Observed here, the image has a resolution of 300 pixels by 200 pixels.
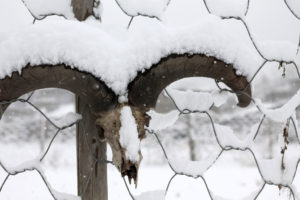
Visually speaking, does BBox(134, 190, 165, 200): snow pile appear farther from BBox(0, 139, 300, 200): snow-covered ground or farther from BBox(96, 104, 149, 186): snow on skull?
BBox(0, 139, 300, 200): snow-covered ground

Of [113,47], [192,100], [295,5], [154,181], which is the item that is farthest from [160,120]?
[154,181]

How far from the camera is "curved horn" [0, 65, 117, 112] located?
1.61 ft

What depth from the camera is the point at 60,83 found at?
52 centimetres

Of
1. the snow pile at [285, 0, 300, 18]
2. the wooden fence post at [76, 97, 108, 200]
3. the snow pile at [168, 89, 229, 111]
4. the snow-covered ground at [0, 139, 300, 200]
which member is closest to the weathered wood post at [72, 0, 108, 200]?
the wooden fence post at [76, 97, 108, 200]

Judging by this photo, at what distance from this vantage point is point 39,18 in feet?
1.92

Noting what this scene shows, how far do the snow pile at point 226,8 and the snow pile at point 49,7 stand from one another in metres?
0.25

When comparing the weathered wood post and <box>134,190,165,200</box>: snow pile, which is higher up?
the weathered wood post

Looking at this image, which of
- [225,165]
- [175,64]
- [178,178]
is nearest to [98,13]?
[175,64]

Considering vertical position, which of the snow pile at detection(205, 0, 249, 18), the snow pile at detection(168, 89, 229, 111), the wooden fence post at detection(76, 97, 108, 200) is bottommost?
the wooden fence post at detection(76, 97, 108, 200)

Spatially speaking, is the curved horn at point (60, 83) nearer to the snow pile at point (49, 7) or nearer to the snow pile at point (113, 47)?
the snow pile at point (113, 47)

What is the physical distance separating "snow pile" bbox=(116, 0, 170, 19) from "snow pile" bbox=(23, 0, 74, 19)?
0.28 feet

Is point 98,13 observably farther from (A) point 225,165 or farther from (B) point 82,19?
(A) point 225,165

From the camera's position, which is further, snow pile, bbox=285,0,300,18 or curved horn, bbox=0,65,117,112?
snow pile, bbox=285,0,300,18

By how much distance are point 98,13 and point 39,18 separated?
94mm
